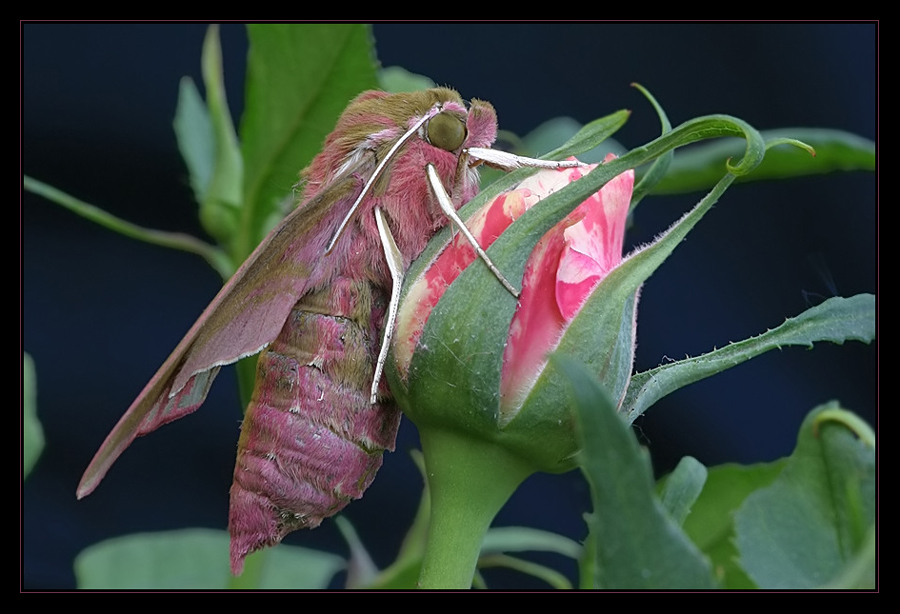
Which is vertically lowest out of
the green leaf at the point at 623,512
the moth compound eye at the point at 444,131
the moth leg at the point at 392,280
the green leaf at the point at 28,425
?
the green leaf at the point at 28,425

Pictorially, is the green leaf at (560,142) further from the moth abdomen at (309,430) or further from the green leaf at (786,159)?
the moth abdomen at (309,430)

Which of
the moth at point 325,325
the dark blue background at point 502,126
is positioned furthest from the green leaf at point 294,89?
the dark blue background at point 502,126

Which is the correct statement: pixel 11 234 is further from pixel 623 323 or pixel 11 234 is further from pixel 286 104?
pixel 623 323

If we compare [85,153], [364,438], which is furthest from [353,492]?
[85,153]

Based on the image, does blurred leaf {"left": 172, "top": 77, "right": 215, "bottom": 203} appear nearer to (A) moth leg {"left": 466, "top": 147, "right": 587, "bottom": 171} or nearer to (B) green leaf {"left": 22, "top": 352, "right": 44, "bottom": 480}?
(B) green leaf {"left": 22, "top": 352, "right": 44, "bottom": 480}

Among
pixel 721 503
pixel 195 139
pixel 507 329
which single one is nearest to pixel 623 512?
pixel 507 329

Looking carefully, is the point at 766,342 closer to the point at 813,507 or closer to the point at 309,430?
the point at 813,507
